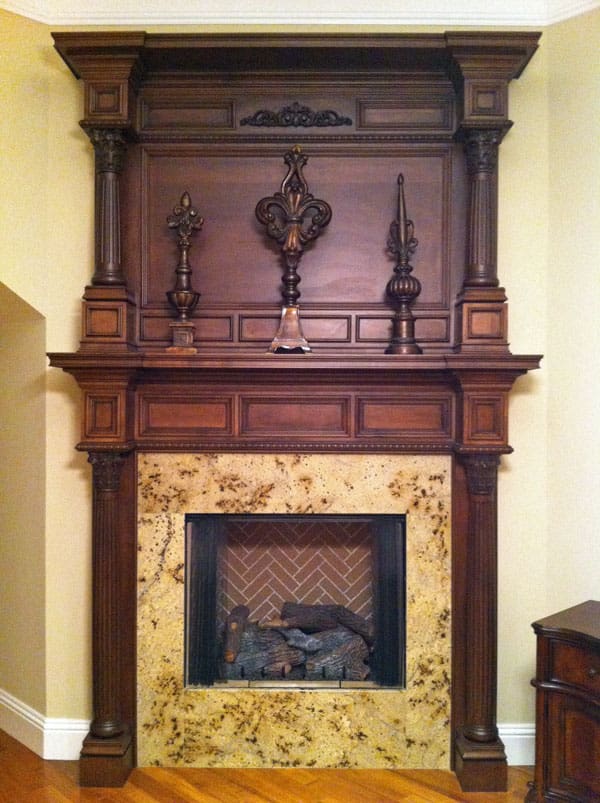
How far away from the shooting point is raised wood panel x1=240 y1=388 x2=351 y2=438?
275 centimetres

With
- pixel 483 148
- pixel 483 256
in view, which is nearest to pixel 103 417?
pixel 483 256

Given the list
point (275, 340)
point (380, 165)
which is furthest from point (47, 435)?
point (380, 165)

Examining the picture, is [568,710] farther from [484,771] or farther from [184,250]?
[184,250]

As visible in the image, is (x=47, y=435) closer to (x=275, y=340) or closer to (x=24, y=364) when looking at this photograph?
(x=24, y=364)

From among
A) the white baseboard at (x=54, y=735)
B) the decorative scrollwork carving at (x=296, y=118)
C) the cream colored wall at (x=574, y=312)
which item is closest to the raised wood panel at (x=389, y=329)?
the cream colored wall at (x=574, y=312)

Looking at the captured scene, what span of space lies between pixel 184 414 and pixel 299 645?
1140 millimetres

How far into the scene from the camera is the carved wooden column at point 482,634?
2.65 meters

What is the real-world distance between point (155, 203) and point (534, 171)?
161cm

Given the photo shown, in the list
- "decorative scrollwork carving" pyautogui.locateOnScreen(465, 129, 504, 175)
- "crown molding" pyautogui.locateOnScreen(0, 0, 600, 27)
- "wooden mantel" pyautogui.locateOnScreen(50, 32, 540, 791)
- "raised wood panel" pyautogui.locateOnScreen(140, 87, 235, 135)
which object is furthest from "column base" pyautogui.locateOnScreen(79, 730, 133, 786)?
"crown molding" pyautogui.locateOnScreen(0, 0, 600, 27)

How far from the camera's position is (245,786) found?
267 cm

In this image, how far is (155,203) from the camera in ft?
9.34

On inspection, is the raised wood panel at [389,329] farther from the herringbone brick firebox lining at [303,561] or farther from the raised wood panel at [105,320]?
the raised wood panel at [105,320]

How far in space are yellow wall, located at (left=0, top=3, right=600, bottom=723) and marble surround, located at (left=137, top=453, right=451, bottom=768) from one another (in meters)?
0.28

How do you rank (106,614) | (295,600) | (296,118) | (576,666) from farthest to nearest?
(295,600), (296,118), (106,614), (576,666)
